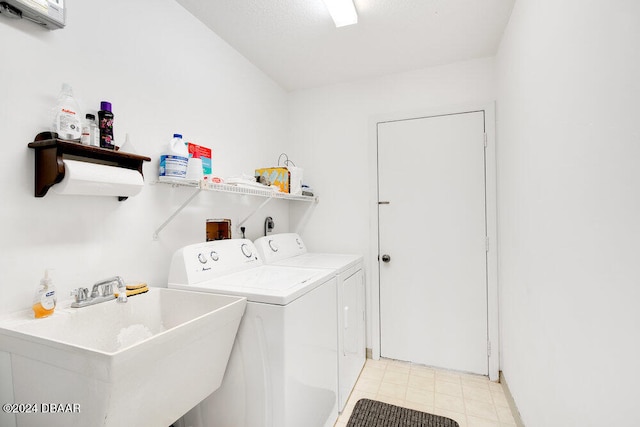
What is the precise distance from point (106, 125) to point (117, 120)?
0.52ft

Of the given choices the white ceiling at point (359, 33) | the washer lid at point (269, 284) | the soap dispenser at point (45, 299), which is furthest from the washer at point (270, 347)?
the white ceiling at point (359, 33)

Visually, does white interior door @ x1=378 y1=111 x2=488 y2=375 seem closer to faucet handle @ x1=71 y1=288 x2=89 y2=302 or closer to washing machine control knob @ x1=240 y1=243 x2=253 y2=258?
washing machine control knob @ x1=240 y1=243 x2=253 y2=258

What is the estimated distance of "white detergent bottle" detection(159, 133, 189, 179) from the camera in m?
1.53

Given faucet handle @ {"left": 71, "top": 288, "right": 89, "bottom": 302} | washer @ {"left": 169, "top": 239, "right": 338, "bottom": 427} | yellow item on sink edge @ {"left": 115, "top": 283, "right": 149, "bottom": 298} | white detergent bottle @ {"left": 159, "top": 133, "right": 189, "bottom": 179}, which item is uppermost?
white detergent bottle @ {"left": 159, "top": 133, "right": 189, "bottom": 179}

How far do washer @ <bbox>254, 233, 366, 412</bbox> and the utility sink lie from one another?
0.84 m

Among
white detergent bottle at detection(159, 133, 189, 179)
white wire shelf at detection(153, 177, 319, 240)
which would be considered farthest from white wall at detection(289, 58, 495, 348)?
white detergent bottle at detection(159, 133, 189, 179)

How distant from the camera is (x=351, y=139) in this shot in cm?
277

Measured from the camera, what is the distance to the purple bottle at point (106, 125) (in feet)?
4.14

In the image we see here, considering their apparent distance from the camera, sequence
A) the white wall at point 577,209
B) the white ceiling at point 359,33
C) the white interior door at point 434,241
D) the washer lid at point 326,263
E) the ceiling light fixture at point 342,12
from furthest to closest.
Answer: the white interior door at point 434,241 < the washer lid at point 326,263 < the white ceiling at point 359,33 < the ceiling light fixture at point 342,12 < the white wall at point 577,209

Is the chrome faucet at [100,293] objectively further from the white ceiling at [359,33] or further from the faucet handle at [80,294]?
the white ceiling at [359,33]

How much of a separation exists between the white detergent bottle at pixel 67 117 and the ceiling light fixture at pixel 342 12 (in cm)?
136

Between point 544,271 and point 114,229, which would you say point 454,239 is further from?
point 114,229

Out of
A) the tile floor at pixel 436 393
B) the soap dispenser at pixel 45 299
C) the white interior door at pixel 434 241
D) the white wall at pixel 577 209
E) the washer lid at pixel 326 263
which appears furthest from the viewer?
the white interior door at pixel 434 241

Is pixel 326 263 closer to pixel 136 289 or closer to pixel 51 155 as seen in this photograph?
pixel 136 289
